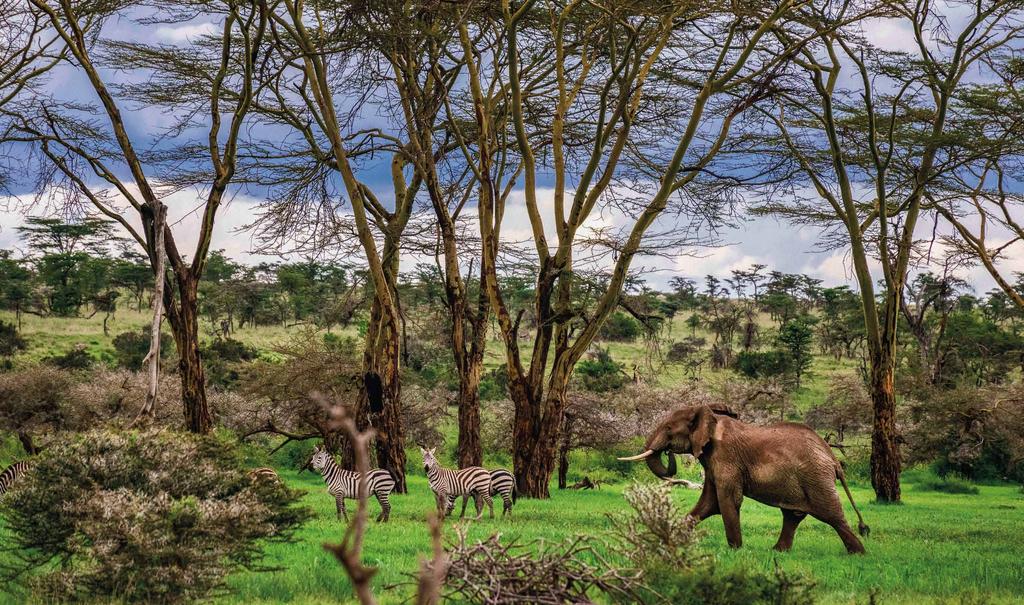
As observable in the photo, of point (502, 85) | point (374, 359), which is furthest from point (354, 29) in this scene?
point (374, 359)

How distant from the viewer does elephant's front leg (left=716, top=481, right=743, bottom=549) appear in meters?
9.84

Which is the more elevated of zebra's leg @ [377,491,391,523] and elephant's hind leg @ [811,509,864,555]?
elephant's hind leg @ [811,509,864,555]

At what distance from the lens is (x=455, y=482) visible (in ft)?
43.3

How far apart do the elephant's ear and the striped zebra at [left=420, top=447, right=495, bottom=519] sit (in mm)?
4139

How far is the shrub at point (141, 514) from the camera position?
6.26 m

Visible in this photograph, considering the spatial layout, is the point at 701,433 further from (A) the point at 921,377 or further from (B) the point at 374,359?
(A) the point at 921,377

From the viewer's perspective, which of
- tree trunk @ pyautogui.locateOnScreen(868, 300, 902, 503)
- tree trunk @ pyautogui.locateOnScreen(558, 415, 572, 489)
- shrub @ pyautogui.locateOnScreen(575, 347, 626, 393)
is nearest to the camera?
tree trunk @ pyautogui.locateOnScreen(868, 300, 902, 503)

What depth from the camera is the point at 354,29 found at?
15.1m

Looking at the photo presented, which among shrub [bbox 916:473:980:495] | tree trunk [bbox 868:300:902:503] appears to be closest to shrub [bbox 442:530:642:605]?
tree trunk [bbox 868:300:902:503]

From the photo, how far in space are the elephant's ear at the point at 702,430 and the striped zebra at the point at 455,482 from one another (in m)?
4.14

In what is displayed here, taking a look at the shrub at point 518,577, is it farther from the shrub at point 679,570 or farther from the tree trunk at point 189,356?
the tree trunk at point 189,356

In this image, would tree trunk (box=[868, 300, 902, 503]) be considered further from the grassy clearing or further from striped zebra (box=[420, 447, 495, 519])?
striped zebra (box=[420, 447, 495, 519])

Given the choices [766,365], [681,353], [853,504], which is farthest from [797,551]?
[681,353]

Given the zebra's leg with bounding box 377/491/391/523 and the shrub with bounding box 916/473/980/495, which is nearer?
the zebra's leg with bounding box 377/491/391/523
